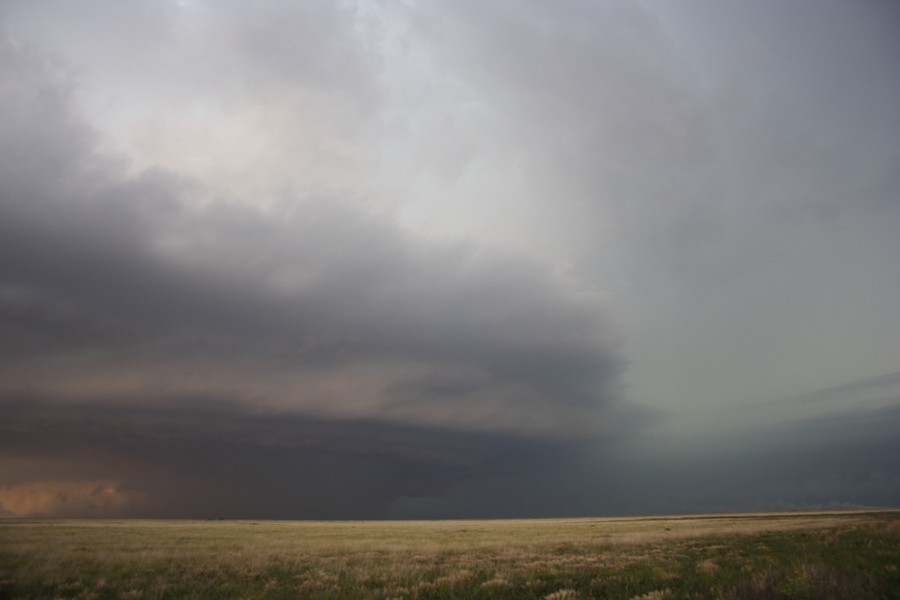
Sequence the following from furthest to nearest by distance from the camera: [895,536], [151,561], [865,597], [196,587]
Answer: [895,536] < [151,561] < [196,587] < [865,597]

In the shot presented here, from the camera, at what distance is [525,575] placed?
60.8 feet

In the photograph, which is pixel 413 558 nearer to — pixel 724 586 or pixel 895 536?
pixel 724 586

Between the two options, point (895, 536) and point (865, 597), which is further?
point (895, 536)

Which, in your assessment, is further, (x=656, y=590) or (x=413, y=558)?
(x=413, y=558)

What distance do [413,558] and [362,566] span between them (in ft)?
12.4

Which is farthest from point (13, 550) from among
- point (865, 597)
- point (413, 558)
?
point (865, 597)

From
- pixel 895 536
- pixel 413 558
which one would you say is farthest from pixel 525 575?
pixel 895 536

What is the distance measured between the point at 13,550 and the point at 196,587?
20854mm

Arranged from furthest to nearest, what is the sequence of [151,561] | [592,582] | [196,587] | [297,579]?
[151,561], [297,579], [196,587], [592,582]

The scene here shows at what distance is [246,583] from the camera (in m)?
18.4

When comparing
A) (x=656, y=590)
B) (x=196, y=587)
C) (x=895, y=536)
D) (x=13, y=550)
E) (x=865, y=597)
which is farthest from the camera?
(x=13, y=550)

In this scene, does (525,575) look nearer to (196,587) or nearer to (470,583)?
(470,583)

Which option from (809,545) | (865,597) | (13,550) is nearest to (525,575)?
(865,597)

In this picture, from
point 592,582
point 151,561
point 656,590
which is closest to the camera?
point 656,590
